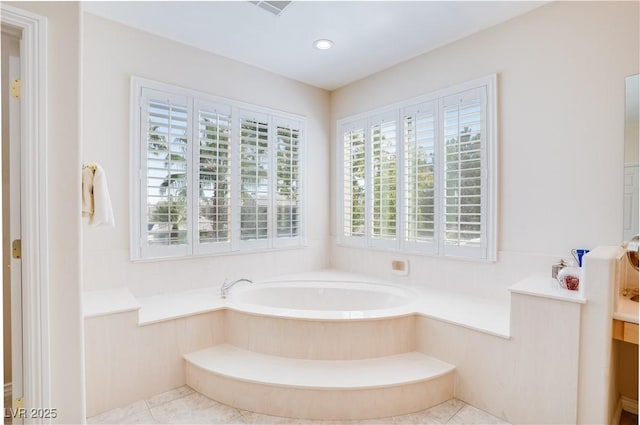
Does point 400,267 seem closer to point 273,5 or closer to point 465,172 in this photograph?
point 465,172

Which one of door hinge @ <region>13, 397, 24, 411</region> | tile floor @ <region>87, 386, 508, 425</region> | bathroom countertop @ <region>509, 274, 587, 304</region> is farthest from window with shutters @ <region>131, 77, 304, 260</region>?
bathroom countertop @ <region>509, 274, 587, 304</region>

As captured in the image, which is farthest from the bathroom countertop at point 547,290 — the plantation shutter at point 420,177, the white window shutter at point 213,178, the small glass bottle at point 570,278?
the white window shutter at point 213,178

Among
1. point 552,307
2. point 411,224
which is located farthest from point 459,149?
point 552,307

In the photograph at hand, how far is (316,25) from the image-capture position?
280cm

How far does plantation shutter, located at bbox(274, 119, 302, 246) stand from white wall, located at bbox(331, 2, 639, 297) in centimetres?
163

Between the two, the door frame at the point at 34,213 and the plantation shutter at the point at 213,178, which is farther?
the plantation shutter at the point at 213,178

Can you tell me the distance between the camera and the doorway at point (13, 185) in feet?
5.25

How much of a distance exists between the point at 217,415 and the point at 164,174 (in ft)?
6.25

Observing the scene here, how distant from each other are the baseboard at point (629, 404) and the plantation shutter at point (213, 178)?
3145 millimetres

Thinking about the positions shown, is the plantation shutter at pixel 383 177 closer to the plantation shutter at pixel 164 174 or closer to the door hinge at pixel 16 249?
the plantation shutter at pixel 164 174

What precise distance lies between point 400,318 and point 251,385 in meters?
1.09

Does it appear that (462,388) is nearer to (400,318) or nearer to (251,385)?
(400,318)

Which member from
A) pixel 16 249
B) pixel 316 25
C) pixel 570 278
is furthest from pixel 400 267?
pixel 16 249

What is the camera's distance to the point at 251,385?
2.15m
